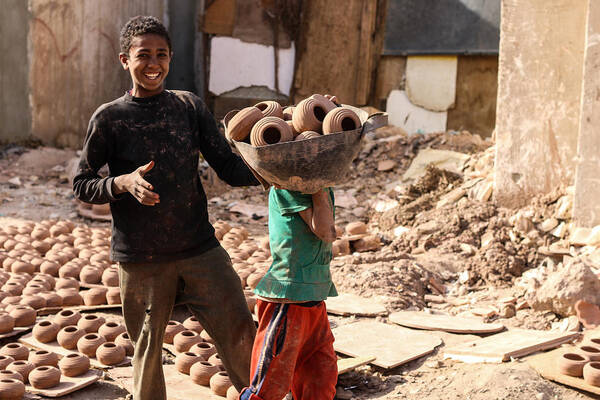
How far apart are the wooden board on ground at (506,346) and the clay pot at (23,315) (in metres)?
2.88

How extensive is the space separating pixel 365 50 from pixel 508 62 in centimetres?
567

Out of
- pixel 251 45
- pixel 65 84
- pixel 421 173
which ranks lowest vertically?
pixel 421 173

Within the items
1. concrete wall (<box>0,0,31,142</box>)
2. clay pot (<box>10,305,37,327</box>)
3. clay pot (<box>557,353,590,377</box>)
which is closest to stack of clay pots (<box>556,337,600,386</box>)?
clay pot (<box>557,353,590,377</box>)

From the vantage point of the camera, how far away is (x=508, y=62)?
6879 mm

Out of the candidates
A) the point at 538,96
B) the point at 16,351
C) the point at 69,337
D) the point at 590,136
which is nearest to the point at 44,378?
the point at 16,351

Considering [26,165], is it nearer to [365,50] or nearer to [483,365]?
[365,50]

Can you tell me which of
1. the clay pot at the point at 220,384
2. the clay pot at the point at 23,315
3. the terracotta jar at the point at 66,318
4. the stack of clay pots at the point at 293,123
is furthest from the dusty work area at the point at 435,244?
the stack of clay pots at the point at 293,123

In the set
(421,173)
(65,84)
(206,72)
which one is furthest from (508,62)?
(65,84)

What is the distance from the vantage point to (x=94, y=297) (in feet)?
17.4

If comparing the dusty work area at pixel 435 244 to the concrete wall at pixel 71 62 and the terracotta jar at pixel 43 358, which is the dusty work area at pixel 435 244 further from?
the concrete wall at pixel 71 62

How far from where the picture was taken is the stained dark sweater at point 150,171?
2928mm

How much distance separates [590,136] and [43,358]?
4842 mm

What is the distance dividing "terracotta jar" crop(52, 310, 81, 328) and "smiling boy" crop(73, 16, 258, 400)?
6.11ft

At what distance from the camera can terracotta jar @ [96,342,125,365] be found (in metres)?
4.22
